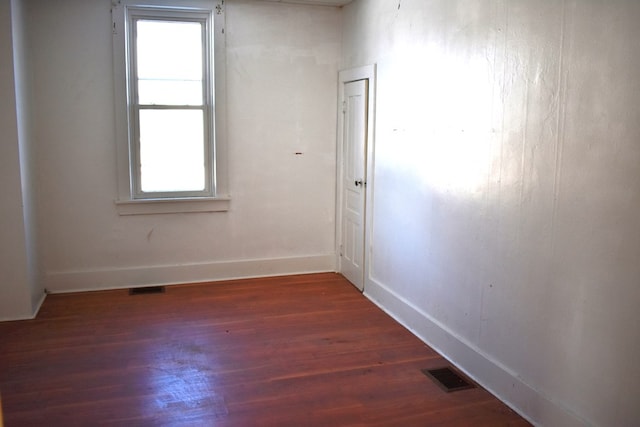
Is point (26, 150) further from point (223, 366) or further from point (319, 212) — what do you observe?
point (319, 212)

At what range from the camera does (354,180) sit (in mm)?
5379

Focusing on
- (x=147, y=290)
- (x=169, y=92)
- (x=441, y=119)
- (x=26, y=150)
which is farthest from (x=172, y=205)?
(x=441, y=119)

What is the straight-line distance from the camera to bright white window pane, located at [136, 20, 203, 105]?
17.0 feet

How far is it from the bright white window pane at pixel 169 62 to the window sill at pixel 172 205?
3.08 feet

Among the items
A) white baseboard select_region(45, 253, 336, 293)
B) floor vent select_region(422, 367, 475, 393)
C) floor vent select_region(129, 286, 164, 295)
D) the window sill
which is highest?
the window sill

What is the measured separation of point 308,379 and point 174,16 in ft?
11.8

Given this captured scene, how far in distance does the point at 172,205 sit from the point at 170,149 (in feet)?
1.78

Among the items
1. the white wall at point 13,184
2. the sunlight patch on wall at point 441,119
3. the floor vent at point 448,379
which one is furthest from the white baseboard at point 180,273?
the floor vent at point 448,379

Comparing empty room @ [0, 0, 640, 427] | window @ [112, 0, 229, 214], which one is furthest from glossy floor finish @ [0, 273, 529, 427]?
window @ [112, 0, 229, 214]

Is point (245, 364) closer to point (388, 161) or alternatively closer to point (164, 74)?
point (388, 161)

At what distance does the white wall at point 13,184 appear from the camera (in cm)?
421

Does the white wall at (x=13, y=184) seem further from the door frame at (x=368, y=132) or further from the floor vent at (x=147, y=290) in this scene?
the door frame at (x=368, y=132)

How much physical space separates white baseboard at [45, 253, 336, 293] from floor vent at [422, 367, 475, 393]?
8.09 feet

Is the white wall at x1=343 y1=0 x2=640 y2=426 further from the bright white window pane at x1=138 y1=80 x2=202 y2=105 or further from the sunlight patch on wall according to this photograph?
the bright white window pane at x1=138 y1=80 x2=202 y2=105
